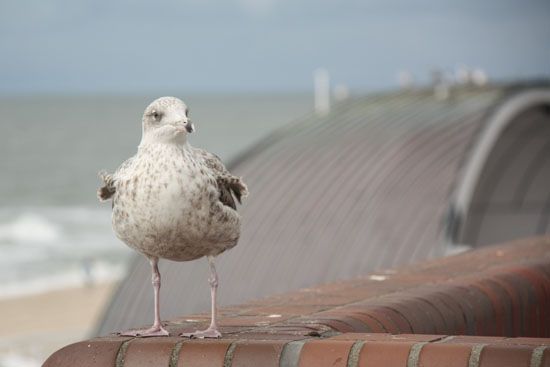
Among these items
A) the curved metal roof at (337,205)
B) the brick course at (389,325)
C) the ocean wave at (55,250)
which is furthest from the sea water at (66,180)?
the brick course at (389,325)

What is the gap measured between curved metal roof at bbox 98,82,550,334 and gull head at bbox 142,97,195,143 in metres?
10.1

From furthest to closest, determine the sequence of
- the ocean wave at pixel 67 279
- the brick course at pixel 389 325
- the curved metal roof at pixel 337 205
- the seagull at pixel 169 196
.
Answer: the ocean wave at pixel 67 279 < the curved metal roof at pixel 337 205 < the seagull at pixel 169 196 < the brick course at pixel 389 325

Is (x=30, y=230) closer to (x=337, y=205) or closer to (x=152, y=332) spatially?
(x=337, y=205)

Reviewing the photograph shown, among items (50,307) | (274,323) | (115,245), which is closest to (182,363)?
(274,323)

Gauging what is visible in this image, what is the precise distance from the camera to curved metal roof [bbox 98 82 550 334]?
14.9 metres

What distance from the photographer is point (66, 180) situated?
7956 cm

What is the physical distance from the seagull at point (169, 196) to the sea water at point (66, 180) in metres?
36.0

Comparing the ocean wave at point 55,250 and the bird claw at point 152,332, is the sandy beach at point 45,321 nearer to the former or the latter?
the ocean wave at point 55,250

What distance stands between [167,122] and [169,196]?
0.27 meters

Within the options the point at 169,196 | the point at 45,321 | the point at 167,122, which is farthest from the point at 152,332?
the point at 45,321

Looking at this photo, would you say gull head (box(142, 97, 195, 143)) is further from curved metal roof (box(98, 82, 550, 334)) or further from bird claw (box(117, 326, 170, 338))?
curved metal roof (box(98, 82, 550, 334))

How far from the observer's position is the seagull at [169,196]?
437 cm

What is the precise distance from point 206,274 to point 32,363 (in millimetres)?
11313

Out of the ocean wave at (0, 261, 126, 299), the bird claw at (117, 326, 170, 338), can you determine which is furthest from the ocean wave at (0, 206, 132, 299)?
the bird claw at (117, 326, 170, 338)
